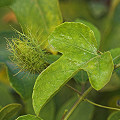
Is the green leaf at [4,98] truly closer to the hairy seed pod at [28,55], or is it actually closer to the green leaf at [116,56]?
the hairy seed pod at [28,55]

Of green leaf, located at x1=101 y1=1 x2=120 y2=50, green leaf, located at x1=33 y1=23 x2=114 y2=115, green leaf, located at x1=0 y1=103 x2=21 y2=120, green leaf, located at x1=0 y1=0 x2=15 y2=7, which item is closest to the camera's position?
green leaf, located at x1=33 y1=23 x2=114 y2=115

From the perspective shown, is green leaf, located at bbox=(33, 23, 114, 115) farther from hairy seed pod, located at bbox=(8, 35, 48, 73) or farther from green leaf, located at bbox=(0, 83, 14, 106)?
green leaf, located at bbox=(0, 83, 14, 106)

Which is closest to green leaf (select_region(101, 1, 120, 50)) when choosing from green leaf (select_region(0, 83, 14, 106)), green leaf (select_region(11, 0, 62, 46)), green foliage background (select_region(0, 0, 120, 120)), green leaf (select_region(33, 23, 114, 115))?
green foliage background (select_region(0, 0, 120, 120))

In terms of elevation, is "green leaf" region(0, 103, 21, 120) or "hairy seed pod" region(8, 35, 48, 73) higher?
"hairy seed pod" region(8, 35, 48, 73)

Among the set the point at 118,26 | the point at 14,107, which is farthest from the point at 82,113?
the point at 118,26

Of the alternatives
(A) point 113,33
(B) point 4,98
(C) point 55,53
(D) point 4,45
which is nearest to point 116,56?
(C) point 55,53

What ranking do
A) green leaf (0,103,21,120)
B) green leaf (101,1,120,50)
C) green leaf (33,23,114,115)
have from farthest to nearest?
green leaf (101,1,120,50), green leaf (0,103,21,120), green leaf (33,23,114,115)

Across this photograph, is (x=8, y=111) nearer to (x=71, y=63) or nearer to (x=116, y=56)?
(x=71, y=63)
